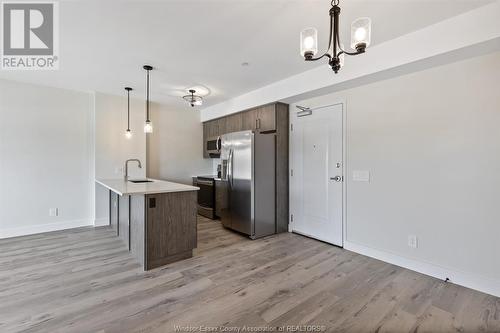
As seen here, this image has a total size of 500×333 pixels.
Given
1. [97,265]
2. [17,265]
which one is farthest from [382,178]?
[17,265]

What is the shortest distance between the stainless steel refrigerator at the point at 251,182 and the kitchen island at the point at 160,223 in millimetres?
1059

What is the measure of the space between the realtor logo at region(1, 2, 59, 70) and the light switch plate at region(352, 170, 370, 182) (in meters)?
3.68

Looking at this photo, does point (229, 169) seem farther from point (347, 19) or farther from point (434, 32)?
point (434, 32)

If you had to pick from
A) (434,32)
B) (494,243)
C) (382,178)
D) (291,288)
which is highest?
(434,32)

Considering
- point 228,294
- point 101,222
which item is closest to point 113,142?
point 101,222

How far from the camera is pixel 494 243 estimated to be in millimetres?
2174

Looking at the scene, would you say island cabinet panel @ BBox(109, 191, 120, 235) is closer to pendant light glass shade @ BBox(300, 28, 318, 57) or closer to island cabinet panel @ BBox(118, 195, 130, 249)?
island cabinet panel @ BBox(118, 195, 130, 249)

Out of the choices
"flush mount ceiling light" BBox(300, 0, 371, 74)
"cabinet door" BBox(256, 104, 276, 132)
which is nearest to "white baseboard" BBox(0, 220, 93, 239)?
"cabinet door" BBox(256, 104, 276, 132)

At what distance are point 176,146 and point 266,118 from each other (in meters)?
2.47

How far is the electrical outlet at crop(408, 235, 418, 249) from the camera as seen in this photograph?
8.71ft

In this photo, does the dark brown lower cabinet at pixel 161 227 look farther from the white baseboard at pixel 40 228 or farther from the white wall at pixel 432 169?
the white wall at pixel 432 169

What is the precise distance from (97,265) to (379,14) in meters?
3.95

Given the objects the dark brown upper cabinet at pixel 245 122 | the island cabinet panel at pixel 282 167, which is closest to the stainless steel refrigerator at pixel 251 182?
the island cabinet panel at pixel 282 167

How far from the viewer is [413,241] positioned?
105 inches
